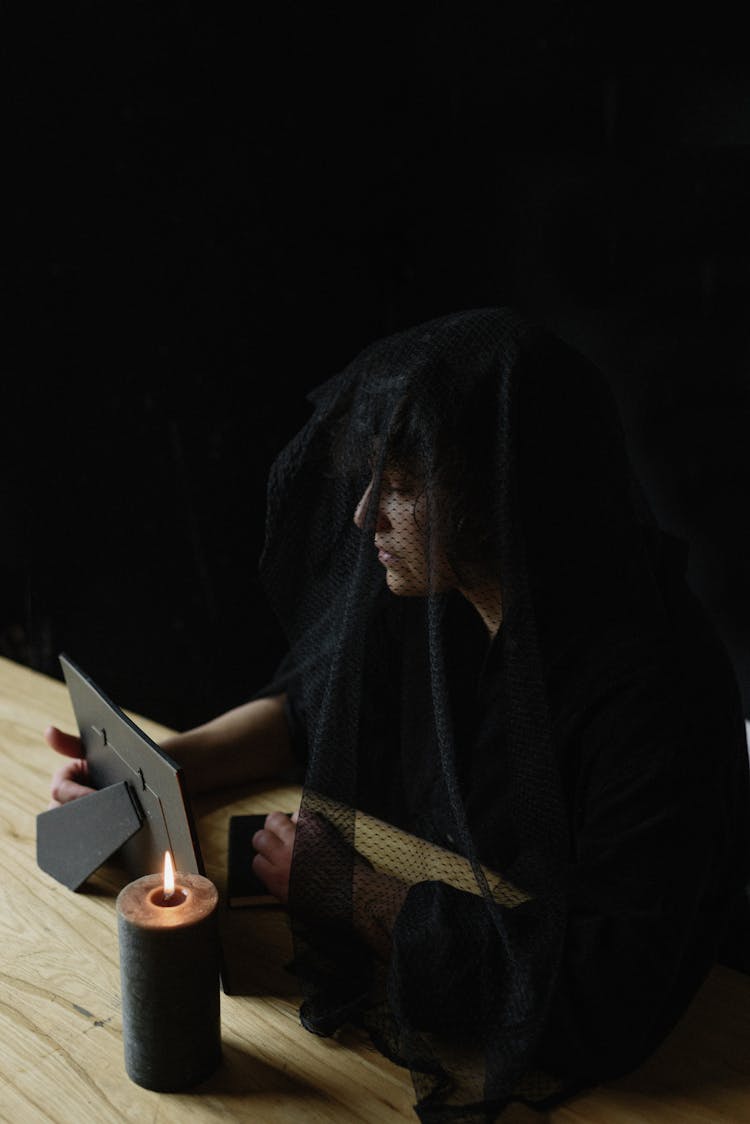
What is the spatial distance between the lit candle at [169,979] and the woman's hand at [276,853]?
8.8 inches

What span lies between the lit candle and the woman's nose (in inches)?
13.5

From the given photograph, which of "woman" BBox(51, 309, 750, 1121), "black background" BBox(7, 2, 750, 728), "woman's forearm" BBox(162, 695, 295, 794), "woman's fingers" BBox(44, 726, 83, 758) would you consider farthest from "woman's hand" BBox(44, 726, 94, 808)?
"black background" BBox(7, 2, 750, 728)

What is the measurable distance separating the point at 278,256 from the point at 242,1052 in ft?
5.54

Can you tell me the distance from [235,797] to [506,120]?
4.47 feet

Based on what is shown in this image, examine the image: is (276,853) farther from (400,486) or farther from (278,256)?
(278,256)

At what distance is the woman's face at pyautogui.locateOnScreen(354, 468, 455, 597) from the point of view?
999mm

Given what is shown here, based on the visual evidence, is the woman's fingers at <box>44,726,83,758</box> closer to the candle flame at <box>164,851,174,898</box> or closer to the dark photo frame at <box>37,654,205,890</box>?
the dark photo frame at <box>37,654,205,890</box>

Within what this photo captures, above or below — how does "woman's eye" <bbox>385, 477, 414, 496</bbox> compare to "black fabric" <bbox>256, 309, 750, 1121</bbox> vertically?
above

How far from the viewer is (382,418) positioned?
1021 mm

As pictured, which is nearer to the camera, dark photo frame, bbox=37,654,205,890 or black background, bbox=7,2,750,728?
dark photo frame, bbox=37,654,205,890

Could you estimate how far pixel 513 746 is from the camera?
94cm

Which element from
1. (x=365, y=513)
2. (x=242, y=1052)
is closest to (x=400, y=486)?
(x=365, y=513)

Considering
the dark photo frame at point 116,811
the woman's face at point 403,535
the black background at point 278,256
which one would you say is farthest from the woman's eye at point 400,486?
the black background at point 278,256

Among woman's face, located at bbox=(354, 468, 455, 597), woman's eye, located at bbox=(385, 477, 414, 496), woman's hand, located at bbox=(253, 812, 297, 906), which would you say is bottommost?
woman's hand, located at bbox=(253, 812, 297, 906)
